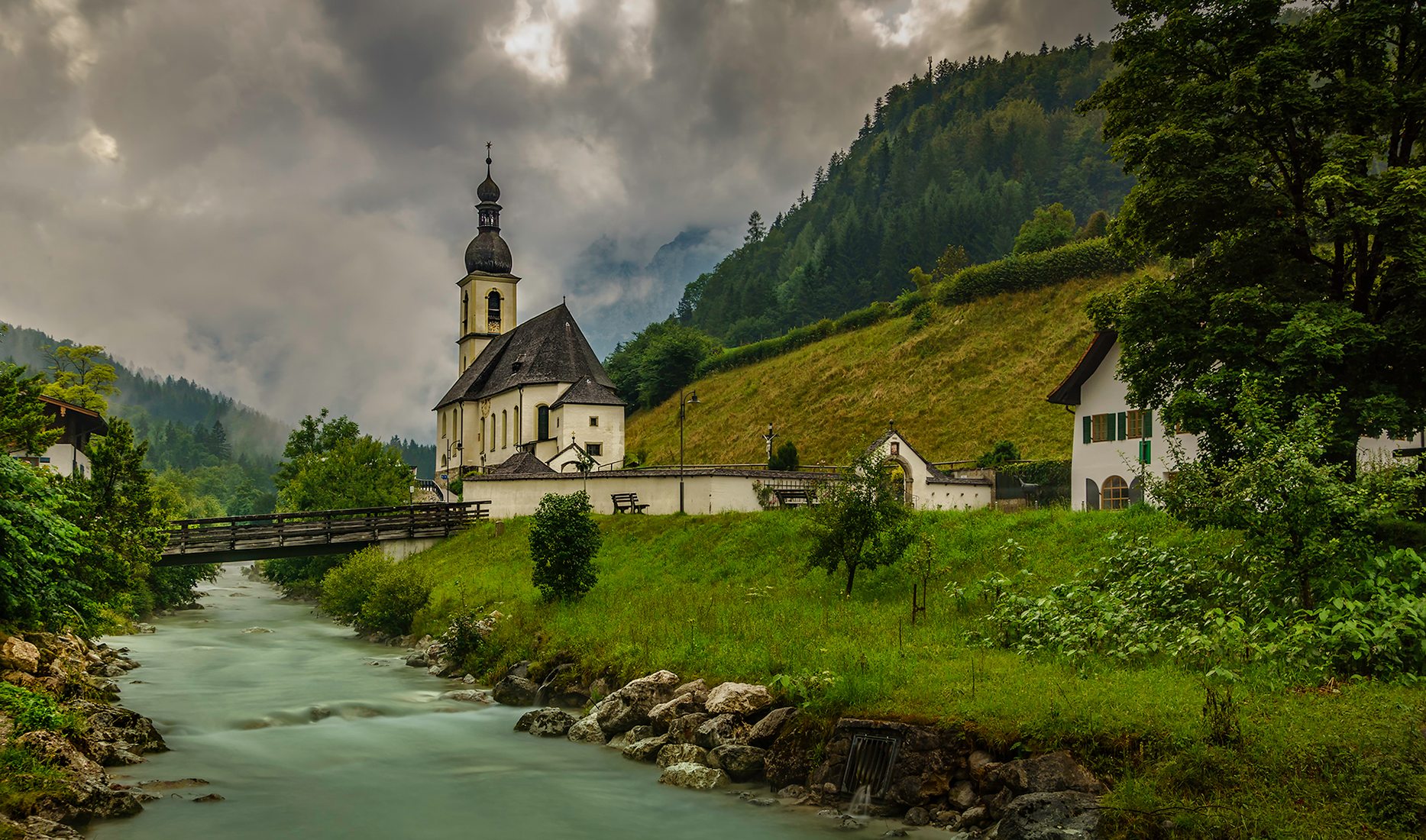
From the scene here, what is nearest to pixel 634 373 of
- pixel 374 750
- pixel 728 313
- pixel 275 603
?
pixel 728 313

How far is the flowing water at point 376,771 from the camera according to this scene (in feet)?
50.1

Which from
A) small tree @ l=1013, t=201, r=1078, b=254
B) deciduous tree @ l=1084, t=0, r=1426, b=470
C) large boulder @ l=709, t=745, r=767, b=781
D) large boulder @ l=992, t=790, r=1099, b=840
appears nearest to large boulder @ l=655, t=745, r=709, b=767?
large boulder @ l=709, t=745, r=767, b=781

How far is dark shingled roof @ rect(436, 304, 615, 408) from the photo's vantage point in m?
66.6

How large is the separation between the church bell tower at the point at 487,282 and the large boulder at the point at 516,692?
63784 mm

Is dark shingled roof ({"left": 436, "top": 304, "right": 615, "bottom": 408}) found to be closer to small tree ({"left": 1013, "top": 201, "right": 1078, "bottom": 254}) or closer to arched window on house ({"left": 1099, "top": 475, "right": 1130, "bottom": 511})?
arched window on house ({"left": 1099, "top": 475, "right": 1130, "bottom": 511})

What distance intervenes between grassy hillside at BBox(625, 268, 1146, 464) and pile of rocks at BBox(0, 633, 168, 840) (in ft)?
168

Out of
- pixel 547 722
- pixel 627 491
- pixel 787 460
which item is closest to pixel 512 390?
pixel 627 491

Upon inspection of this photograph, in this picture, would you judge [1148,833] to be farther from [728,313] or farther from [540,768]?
[728,313]

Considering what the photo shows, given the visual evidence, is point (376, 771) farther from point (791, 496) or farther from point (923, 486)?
point (923, 486)

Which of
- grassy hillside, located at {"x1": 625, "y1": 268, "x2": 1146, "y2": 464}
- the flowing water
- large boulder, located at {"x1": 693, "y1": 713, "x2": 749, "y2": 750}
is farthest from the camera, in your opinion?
grassy hillside, located at {"x1": 625, "y1": 268, "x2": 1146, "y2": 464}

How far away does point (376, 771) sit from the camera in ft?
61.9

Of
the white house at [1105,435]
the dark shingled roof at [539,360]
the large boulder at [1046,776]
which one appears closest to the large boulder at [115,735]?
the large boulder at [1046,776]

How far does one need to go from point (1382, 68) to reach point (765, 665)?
16891mm

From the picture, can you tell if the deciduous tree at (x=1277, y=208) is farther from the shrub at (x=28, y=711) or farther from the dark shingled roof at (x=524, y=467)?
the dark shingled roof at (x=524, y=467)
